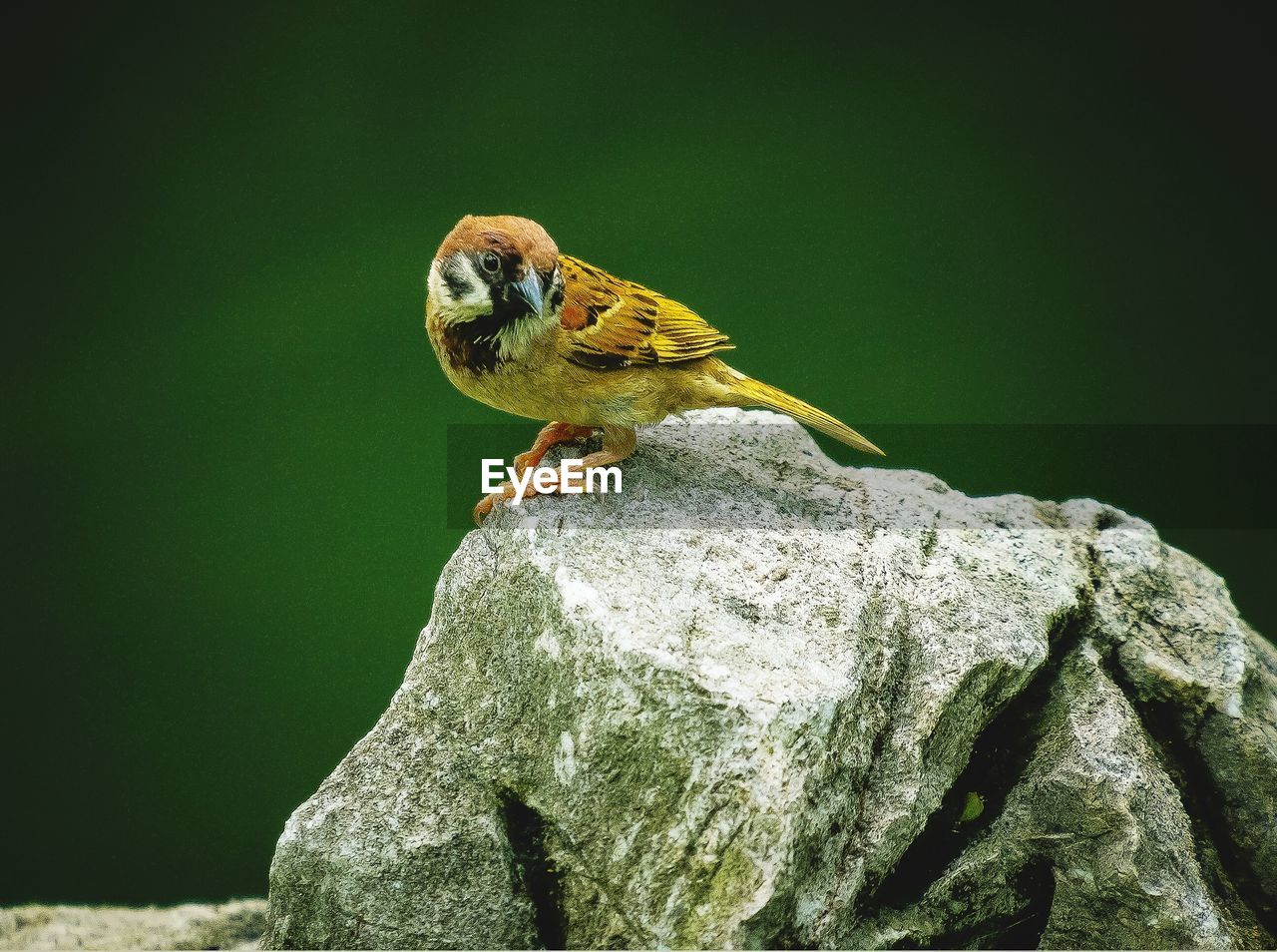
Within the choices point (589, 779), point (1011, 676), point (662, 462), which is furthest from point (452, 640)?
point (1011, 676)

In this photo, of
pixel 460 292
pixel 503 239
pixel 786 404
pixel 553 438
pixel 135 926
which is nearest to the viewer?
pixel 503 239

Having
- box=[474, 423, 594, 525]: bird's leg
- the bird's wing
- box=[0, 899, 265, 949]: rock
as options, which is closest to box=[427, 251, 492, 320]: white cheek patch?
the bird's wing

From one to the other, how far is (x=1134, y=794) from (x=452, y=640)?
2067 mm

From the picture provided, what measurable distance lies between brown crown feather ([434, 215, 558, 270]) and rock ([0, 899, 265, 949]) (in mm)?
2864

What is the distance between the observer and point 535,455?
3840 mm

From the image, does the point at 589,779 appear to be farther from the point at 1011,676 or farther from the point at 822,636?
the point at 1011,676

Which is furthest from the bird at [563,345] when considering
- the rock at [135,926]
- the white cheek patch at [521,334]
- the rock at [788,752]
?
the rock at [135,926]

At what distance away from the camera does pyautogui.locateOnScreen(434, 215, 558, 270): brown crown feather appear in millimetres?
Result: 3281

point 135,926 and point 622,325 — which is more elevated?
point 622,325

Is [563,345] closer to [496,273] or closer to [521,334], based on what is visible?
[521,334]

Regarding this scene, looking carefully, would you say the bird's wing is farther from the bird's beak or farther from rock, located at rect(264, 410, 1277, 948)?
rock, located at rect(264, 410, 1277, 948)

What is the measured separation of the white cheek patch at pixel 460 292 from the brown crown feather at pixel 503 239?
0.14ft

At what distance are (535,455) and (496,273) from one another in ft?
2.45

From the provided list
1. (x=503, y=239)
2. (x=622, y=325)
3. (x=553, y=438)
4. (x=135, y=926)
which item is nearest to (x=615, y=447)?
(x=553, y=438)
